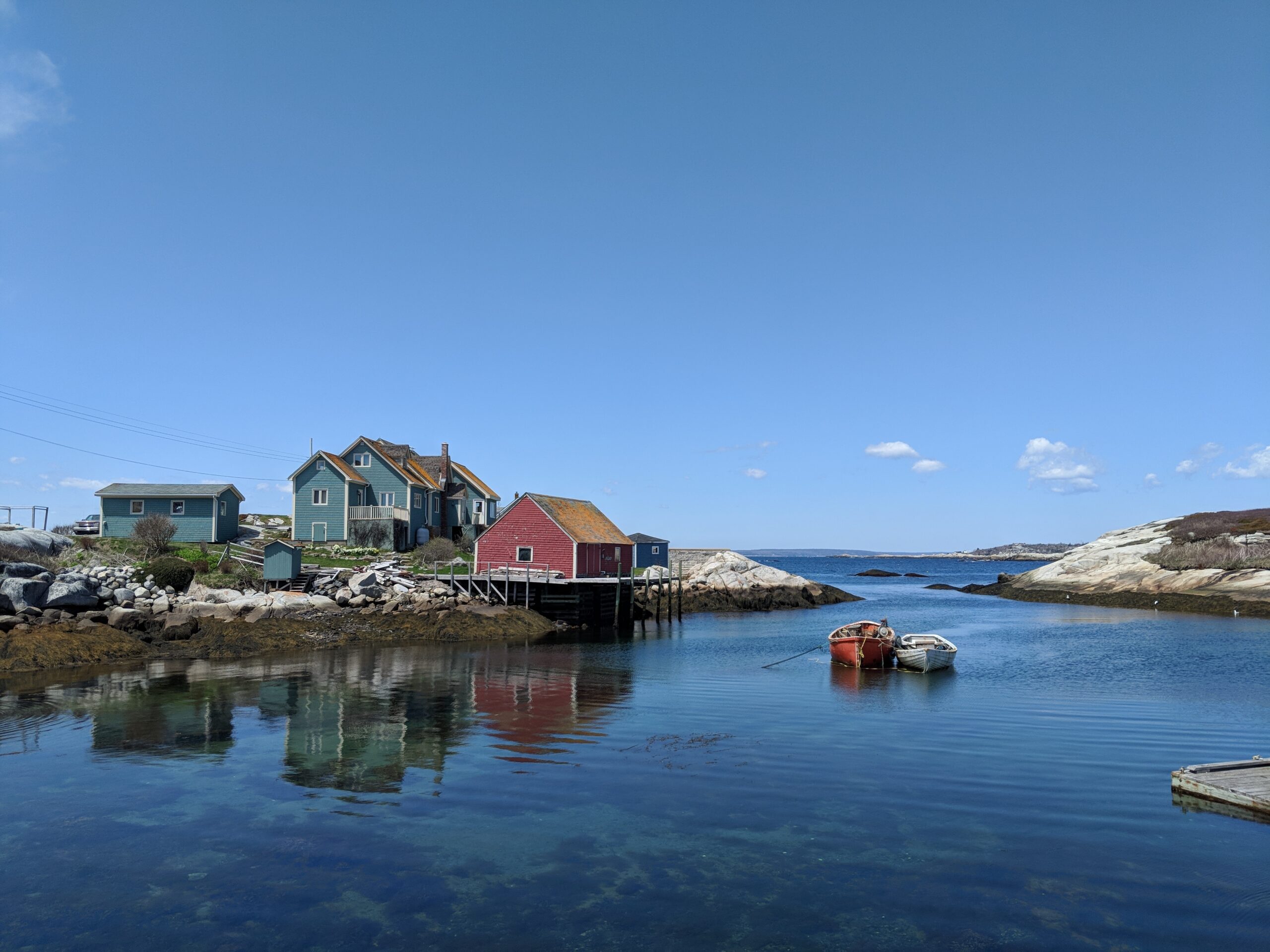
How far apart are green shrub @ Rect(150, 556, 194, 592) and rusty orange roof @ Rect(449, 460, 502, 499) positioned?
1262 inches

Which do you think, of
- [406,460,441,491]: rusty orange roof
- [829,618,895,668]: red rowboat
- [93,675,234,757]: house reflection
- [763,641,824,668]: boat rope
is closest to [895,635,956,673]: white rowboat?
[829,618,895,668]: red rowboat

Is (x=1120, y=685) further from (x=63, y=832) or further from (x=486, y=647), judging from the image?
(x=63, y=832)

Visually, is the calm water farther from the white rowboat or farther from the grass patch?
the grass patch

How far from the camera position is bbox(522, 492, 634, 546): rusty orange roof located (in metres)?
52.6

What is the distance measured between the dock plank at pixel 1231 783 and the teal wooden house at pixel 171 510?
181 feet

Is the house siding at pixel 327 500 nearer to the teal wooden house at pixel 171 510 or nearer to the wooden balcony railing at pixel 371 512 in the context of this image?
the wooden balcony railing at pixel 371 512

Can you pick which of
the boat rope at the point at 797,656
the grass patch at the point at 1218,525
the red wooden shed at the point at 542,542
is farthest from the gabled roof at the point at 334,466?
the grass patch at the point at 1218,525

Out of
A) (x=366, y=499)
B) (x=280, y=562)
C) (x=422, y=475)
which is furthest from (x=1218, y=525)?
(x=280, y=562)

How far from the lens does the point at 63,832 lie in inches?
485

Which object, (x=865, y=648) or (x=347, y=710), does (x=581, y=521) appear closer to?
(x=865, y=648)

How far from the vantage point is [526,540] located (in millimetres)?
52281

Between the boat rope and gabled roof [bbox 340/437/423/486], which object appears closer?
the boat rope

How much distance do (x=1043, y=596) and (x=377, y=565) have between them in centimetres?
6097

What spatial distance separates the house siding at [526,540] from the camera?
5150 centimetres
